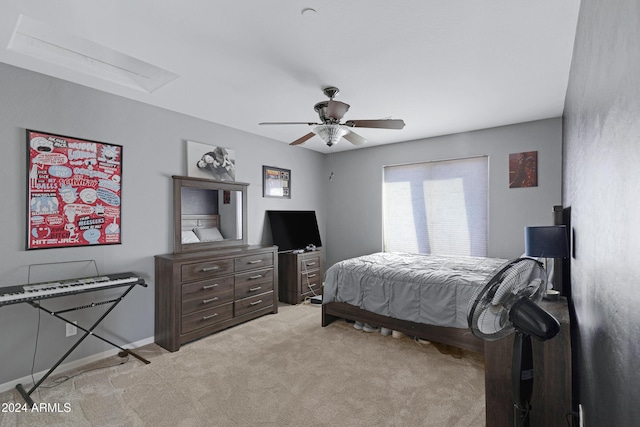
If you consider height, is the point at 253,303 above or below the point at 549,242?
below

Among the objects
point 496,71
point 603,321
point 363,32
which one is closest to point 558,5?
point 496,71

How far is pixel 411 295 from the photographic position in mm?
3025

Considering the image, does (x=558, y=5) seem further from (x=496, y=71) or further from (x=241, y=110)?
(x=241, y=110)

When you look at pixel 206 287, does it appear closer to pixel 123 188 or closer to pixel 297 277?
pixel 123 188

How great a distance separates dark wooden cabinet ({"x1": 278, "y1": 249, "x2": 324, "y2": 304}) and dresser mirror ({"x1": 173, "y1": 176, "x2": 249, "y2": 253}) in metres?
0.78

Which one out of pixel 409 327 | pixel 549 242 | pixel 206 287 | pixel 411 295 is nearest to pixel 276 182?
pixel 206 287

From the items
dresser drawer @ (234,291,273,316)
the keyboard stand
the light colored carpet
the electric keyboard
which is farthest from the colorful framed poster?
dresser drawer @ (234,291,273,316)

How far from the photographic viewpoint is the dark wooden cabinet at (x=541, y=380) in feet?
5.32

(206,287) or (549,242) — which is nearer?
(549,242)

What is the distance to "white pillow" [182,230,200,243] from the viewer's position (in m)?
3.58

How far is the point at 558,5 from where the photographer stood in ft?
5.82

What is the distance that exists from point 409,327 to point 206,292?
84.4 inches

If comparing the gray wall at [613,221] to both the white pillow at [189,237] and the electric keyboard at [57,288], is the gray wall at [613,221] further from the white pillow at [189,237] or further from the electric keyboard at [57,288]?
the white pillow at [189,237]

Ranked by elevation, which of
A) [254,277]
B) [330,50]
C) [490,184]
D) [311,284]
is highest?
[330,50]
